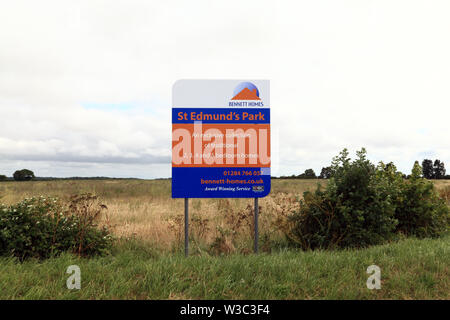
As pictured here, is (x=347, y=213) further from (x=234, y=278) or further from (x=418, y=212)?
(x=234, y=278)

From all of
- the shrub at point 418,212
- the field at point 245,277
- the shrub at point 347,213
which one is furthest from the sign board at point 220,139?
the shrub at point 418,212

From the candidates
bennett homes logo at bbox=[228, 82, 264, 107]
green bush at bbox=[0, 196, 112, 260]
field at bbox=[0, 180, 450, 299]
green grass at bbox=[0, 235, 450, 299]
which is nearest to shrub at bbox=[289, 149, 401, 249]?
field at bbox=[0, 180, 450, 299]

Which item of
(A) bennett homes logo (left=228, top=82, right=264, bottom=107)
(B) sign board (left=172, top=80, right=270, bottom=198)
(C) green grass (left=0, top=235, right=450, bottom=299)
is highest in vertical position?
(A) bennett homes logo (left=228, top=82, right=264, bottom=107)

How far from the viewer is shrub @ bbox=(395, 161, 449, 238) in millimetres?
7875

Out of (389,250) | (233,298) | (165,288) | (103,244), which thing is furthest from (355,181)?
(103,244)

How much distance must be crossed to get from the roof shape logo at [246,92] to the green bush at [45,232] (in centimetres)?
410

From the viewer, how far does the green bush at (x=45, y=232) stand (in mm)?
5402

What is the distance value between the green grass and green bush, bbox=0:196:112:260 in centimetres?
34

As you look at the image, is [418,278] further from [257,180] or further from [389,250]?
[257,180]

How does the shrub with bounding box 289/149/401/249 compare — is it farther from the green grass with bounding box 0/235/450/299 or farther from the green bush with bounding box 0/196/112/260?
the green bush with bounding box 0/196/112/260

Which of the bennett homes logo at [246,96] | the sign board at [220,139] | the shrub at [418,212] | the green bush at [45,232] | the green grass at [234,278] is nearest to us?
the green grass at [234,278]

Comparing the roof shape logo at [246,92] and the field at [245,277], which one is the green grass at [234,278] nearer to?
the field at [245,277]

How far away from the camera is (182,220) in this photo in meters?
8.45

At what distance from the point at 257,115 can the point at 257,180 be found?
1448 mm
